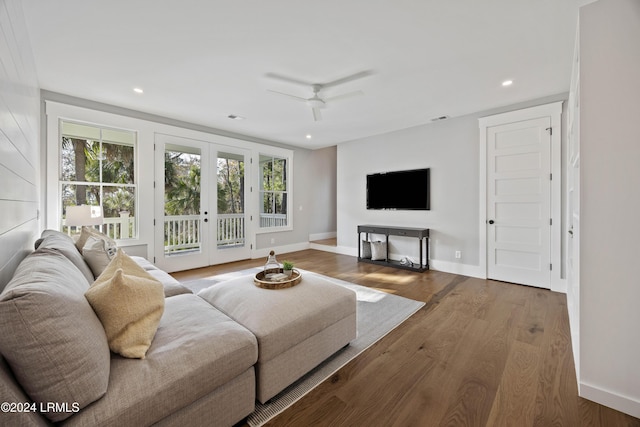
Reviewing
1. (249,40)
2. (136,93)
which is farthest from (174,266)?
(249,40)

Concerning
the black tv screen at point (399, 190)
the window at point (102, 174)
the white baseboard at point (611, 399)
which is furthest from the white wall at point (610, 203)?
the window at point (102, 174)

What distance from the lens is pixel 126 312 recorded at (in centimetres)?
119

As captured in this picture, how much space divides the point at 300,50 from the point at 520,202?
3472mm

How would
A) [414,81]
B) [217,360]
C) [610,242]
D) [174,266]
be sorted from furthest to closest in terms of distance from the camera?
[174,266]
[414,81]
[610,242]
[217,360]

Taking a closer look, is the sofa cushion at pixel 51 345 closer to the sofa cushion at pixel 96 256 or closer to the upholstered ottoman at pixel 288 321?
the upholstered ottoman at pixel 288 321

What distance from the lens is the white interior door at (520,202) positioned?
351 centimetres

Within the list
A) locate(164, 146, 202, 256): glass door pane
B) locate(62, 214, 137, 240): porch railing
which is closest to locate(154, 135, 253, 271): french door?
locate(164, 146, 202, 256): glass door pane

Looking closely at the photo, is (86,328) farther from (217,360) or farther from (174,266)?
(174,266)

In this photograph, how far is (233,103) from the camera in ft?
12.0

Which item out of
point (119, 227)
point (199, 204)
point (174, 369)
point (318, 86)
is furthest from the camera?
point (199, 204)

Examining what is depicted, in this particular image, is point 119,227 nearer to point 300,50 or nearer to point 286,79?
point 286,79

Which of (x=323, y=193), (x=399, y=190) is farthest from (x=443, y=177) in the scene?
(x=323, y=193)

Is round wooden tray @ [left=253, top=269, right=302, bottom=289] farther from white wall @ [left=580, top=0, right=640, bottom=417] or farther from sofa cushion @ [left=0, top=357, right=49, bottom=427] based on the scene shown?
white wall @ [left=580, top=0, right=640, bottom=417]

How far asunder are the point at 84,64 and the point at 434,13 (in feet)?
10.8
